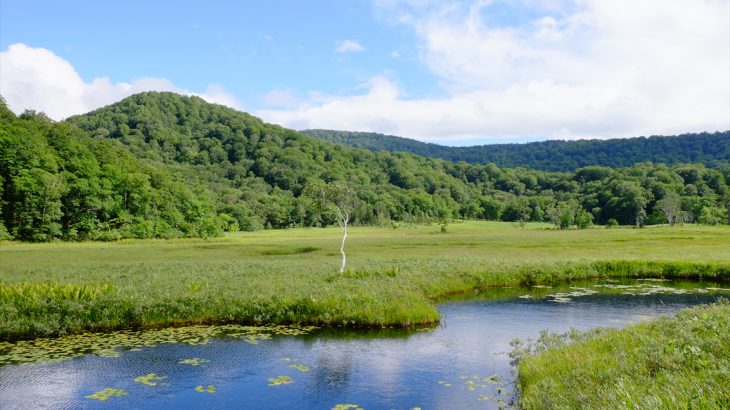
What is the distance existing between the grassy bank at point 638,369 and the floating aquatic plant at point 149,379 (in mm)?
11338

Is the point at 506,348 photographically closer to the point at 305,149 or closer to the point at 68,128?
the point at 68,128

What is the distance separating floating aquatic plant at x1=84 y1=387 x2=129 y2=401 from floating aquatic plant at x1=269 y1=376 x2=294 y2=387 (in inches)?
172

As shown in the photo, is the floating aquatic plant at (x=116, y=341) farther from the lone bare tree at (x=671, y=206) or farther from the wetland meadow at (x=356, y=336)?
the lone bare tree at (x=671, y=206)

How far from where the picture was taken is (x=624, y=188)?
166 metres

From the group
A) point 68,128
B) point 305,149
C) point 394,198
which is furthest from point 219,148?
point 68,128

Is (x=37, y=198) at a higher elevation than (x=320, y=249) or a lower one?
higher

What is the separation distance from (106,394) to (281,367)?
5620mm

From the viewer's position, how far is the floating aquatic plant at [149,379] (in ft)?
54.5

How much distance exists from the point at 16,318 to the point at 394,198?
16163cm

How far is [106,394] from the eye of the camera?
15.6 meters

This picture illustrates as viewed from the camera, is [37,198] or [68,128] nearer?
[37,198]

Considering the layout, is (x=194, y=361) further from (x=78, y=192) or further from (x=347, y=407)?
(x=78, y=192)

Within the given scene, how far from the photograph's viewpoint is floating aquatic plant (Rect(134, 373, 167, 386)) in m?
16.6

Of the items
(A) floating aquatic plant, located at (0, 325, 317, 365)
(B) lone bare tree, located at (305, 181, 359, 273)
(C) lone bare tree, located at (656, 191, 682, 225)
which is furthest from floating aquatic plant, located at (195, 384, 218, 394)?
(C) lone bare tree, located at (656, 191, 682, 225)
